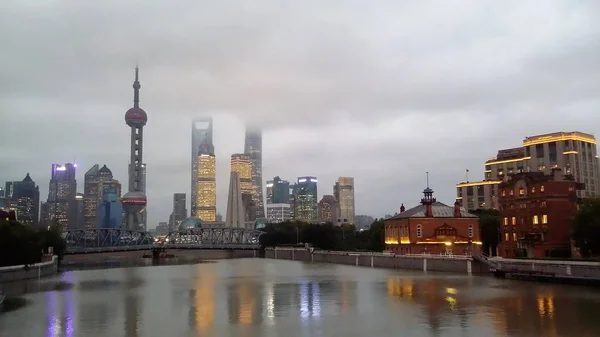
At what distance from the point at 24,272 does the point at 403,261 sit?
6456 centimetres

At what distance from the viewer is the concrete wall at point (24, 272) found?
8516 centimetres

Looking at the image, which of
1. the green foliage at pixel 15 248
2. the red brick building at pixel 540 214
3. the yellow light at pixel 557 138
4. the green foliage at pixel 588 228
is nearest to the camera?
the green foliage at pixel 588 228

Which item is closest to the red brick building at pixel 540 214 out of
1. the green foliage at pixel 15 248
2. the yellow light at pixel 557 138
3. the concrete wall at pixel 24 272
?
the concrete wall at pixel 24 272

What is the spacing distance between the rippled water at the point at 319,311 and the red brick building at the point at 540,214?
68.9 feet

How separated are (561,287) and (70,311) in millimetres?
51297

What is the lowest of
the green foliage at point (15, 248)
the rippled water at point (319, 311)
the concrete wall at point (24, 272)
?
the rippled water at point (319, 311)

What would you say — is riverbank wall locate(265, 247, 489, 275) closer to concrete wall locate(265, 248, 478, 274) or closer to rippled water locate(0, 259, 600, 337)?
concrete wall locate(265, 248, 478, 274)

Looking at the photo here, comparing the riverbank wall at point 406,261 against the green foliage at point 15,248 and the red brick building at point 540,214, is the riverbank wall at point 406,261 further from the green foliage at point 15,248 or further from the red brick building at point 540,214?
the green foliage at point 15,248

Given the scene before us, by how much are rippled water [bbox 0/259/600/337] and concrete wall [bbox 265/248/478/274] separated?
42.2 ft

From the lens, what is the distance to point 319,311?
49.2m

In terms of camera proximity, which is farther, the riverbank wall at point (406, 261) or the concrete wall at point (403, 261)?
the concrete wall at point (403, 261)

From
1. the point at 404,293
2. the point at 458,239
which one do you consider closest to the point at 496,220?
the point at 458,239

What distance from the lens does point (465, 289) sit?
64.0 meters

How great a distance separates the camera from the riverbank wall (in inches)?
3457
